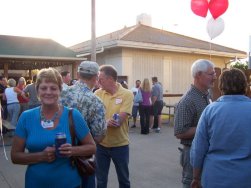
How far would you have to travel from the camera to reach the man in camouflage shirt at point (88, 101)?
3.21 metres

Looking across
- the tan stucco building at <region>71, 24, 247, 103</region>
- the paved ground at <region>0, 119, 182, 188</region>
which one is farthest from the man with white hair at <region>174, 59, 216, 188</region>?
the tan stucco building at <region>71, 24, 247, 103</region>

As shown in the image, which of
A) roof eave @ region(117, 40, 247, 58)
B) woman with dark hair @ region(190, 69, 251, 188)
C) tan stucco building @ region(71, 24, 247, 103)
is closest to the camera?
woman with dark hair @ region(190, 69, 251, 188)

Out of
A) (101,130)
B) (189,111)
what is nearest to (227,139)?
(189,111)

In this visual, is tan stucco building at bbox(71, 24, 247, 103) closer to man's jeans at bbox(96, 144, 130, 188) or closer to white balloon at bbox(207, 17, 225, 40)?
white balloon at bbox(207, 17, 225, 40)

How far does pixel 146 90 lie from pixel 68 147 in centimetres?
912

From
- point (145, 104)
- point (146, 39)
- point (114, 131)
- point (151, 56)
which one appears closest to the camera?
point (114, 131)

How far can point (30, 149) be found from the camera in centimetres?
258

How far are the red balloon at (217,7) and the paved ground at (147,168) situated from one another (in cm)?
335

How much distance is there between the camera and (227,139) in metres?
2.71

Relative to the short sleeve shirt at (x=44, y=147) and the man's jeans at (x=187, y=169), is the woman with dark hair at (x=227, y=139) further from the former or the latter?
the short sleeve shirt at (x=44, y=147)

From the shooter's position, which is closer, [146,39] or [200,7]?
[200,7]

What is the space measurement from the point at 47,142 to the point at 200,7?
6099mm

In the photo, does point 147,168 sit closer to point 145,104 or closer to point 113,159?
point 113,159

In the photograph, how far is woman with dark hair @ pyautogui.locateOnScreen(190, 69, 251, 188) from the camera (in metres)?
2.69
